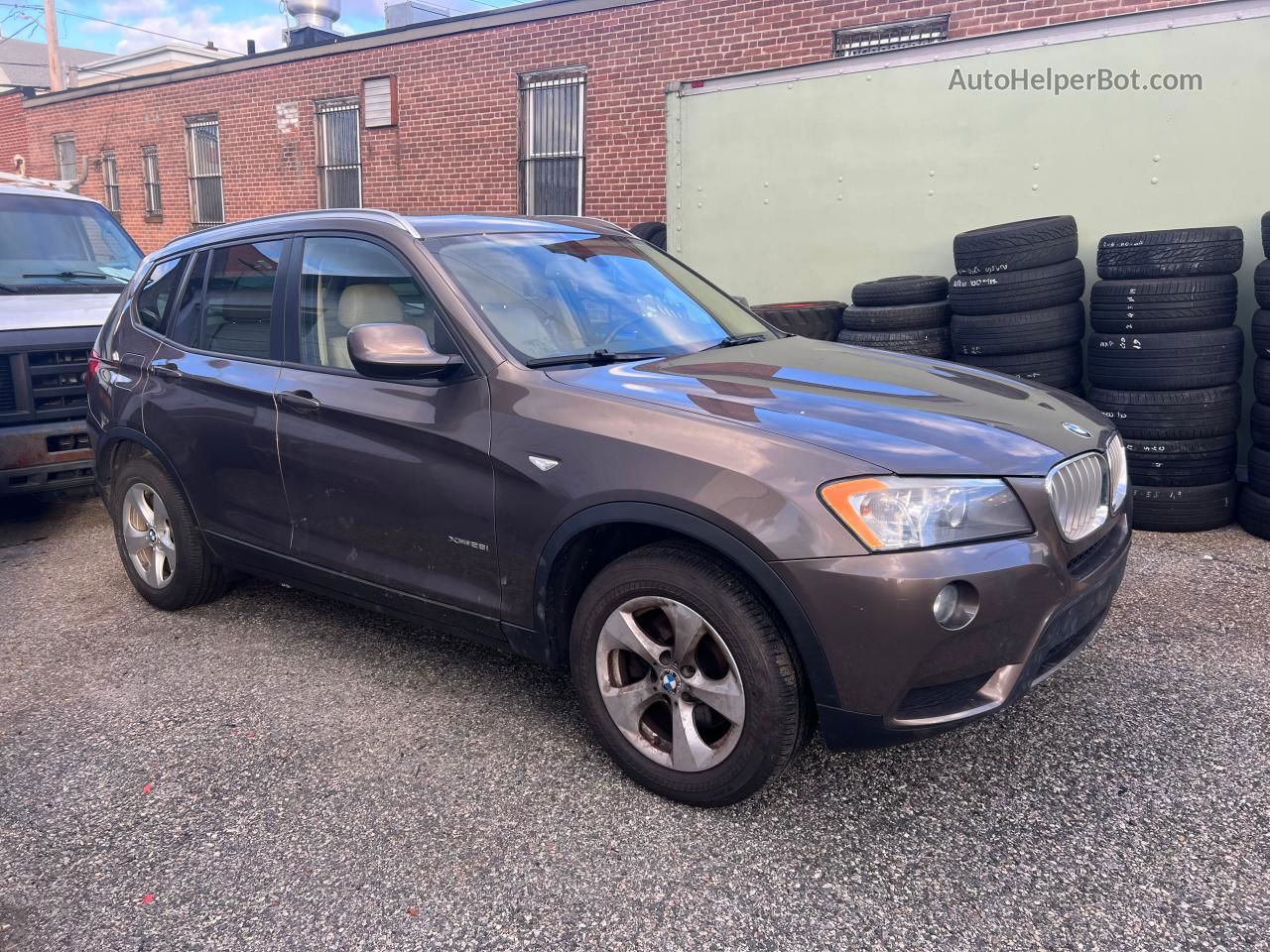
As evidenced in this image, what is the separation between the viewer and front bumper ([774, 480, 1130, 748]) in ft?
7.79

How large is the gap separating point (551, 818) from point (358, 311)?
1.95m

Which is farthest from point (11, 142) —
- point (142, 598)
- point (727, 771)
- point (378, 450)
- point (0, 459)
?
point (727, 771)

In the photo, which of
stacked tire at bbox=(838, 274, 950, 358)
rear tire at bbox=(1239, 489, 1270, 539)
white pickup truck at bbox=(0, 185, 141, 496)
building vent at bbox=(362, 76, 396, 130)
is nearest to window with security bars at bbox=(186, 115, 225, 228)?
building vent at bbox=(362, 76, 396, 130)

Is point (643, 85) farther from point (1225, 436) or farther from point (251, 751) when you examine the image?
point (251, 751)

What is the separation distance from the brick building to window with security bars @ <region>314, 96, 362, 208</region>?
0.03 metres

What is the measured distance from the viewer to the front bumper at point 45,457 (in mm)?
5500

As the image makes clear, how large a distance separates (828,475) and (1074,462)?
816 mm

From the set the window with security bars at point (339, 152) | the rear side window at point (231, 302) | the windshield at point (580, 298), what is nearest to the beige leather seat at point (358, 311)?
the windshield at point (580, 298)

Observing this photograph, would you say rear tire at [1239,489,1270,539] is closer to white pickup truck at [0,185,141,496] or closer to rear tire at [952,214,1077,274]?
rear tire at [952,214,1077,274]

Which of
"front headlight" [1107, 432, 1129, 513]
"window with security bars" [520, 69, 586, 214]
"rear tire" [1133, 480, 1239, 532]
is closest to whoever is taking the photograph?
"front headlight" [1107, 432, 1129, 513]

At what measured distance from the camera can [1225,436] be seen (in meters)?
5.39

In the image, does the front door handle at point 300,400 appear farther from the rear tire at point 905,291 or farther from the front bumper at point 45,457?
the rear tire at point 905,291

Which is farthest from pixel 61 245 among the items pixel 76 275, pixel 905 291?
pixel 905 291

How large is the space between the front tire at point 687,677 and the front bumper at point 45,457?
4.20 metres
